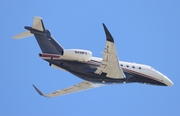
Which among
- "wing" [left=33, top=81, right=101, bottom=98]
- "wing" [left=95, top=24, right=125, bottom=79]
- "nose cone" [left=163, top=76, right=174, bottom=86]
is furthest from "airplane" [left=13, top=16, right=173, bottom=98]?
"nose cone" [left=163, top=76, right=174, bottom=86]

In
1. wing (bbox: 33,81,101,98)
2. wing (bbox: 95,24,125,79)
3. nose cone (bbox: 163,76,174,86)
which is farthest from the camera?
wing (bbox: 33,81,101,98)

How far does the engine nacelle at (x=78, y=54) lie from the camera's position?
34.3 meters

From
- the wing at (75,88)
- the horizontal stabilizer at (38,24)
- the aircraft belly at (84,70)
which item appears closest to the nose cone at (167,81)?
the aircraft belly at (84,70)

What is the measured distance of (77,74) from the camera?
116ft

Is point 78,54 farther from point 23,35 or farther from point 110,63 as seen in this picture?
point 23,35

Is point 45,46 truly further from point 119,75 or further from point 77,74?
point 119,75

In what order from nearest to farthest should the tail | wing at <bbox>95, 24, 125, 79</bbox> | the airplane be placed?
wing at <bbox>95, 24, 125, 79</bbox> → the airplane → the tail

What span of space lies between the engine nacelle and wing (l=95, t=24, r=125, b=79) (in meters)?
1.69

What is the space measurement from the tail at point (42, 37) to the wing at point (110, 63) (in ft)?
13.4

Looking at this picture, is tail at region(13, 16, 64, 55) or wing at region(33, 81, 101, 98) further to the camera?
wing at region(33, 81, 101, 98)

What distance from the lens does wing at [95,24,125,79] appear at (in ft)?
99.9

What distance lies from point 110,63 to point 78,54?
331 centimetres

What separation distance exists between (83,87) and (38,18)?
893 centimetres

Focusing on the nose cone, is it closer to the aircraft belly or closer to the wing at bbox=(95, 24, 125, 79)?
the aircraft belly
